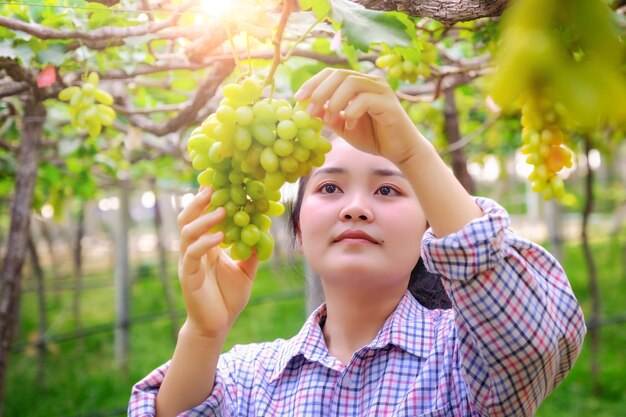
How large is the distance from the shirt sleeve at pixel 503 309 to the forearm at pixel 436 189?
0.08 ft

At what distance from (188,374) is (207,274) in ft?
0.73

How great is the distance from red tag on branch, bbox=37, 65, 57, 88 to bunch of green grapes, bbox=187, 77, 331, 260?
2.82ft

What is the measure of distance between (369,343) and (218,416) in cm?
33

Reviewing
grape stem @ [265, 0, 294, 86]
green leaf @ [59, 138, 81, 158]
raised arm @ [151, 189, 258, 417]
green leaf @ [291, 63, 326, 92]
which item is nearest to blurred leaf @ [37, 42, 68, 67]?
green leaf @ [291, 63, 326, 92]

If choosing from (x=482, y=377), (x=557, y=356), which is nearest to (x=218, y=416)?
(x=482, y=377)

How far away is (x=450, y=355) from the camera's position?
1.24m

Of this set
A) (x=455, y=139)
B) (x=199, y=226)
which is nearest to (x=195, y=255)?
(x=199, y=226)

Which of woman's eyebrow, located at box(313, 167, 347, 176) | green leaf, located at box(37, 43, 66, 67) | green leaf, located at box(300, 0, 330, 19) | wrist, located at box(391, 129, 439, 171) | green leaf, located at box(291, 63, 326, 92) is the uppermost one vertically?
green leaf, located at box(300, 0, 330, 19)

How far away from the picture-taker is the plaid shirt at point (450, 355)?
98cm

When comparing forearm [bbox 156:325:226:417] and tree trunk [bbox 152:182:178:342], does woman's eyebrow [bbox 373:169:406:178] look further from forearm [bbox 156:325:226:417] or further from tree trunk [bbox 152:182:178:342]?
tree trunk [bbox 152:182:178:342]

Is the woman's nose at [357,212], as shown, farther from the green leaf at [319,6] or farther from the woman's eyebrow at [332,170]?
the green leaf at [319,6]

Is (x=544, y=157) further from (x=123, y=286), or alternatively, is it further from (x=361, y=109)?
(x=123, y=286)

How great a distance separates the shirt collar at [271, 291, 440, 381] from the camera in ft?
4.24

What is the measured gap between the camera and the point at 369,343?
4.37 feet
